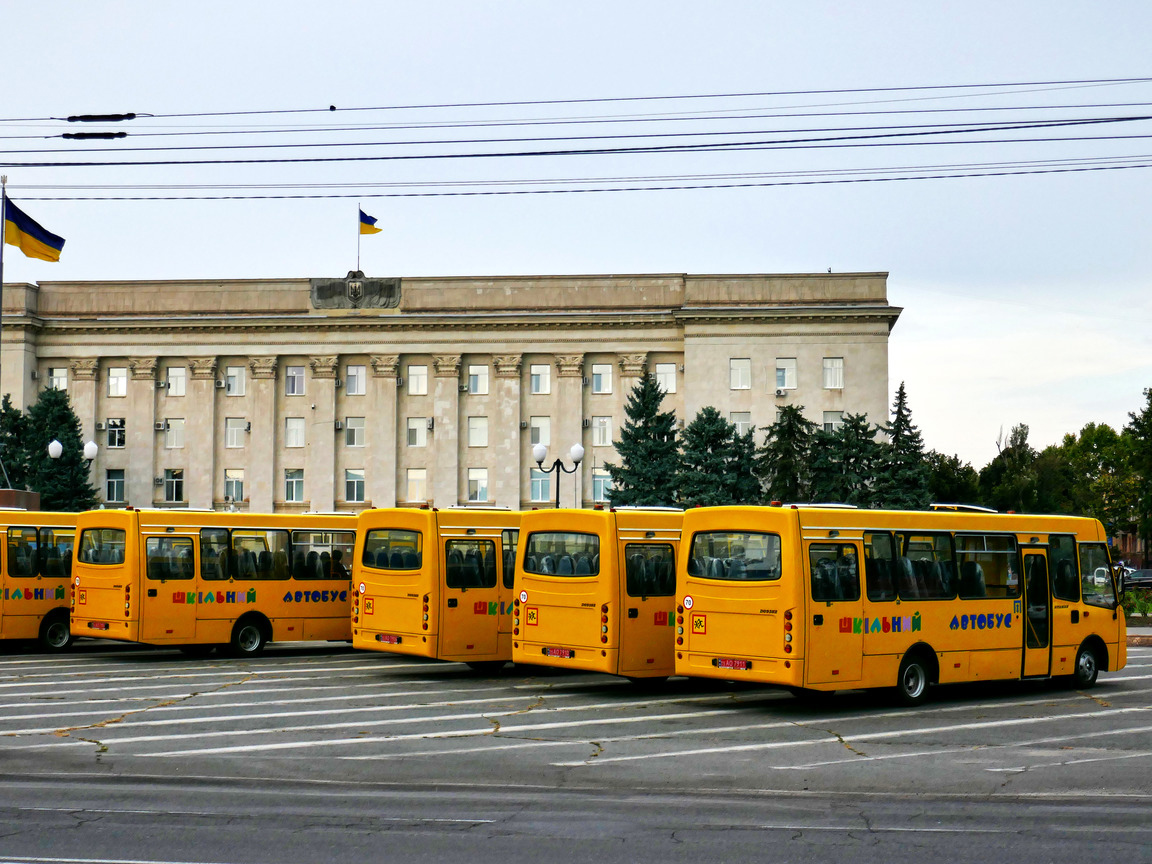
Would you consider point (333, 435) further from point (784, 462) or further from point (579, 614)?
point (579, 614)

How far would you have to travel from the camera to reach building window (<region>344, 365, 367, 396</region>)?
2805 inches

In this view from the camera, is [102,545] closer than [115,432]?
Yes

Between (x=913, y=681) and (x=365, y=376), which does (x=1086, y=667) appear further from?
(x=365, y=376)

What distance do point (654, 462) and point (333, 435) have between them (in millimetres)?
18863

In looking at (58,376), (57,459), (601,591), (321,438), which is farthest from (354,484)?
(601,591)

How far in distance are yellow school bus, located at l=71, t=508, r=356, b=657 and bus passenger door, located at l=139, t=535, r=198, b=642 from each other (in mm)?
18

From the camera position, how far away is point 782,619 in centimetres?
1581

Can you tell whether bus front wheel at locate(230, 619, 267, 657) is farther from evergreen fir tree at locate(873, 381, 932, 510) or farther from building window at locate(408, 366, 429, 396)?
building window at locate(408, 366, 429, 396)

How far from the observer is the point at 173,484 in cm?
7156

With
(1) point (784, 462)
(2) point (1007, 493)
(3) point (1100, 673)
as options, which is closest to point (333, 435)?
(1) point (784, 462)

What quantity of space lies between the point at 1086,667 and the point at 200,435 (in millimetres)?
58711

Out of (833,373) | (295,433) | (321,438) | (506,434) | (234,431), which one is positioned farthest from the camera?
(234,431)

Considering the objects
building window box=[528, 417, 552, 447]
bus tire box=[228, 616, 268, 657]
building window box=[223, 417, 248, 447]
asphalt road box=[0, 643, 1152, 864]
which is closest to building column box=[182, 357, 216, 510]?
building window box=[223, 417, 248, 447]

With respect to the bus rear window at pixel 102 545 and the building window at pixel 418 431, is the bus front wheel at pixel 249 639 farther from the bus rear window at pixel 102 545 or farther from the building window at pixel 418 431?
the building window at pixel 418 431
